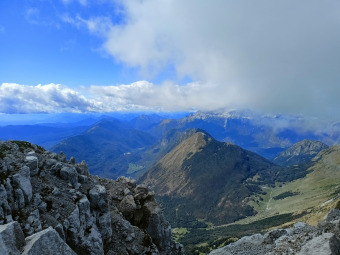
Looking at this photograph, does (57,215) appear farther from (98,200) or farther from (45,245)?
(98,200)

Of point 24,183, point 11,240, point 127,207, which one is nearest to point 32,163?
point 24,183

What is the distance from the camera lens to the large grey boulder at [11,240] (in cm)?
1739

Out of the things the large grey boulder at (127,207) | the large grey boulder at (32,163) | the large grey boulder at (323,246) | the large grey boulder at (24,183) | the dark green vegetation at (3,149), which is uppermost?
the dark green vegetation at (3,149)

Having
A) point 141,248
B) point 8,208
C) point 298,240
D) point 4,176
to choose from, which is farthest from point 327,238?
point 4,176

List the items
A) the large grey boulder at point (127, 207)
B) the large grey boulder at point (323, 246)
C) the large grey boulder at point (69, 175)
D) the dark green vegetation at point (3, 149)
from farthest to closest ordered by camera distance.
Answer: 1. the large grey boulder at point (127, 207)
2. the large grey boulder at point (69, 175)
3. the dark green vegetation at point (3, 149)
4. the large grey boulder at point (323, 246)

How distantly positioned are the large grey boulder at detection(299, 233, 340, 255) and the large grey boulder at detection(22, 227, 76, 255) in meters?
31.5

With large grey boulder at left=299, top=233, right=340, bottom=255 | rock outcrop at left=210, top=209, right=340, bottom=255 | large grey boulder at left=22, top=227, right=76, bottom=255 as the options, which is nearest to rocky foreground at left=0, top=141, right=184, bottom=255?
large grey boulder at left=22, top=227, right=76, bottom=255

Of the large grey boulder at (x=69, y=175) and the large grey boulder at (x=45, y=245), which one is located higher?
the large grey boulder at (x=69, y=175)

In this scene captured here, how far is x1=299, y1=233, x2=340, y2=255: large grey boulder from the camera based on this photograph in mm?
24875

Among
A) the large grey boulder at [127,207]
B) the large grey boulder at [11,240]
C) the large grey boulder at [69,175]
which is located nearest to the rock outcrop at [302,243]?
the large grey boulder at [127,207]

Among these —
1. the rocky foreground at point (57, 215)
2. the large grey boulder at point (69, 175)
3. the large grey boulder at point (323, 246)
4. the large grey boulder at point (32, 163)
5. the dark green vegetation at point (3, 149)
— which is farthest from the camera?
the large grey boulder at point (69, 175)

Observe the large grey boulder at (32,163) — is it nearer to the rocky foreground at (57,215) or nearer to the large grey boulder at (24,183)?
the rocky foreground at (57,215)

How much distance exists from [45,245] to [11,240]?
305cm

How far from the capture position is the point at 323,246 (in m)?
25.7
